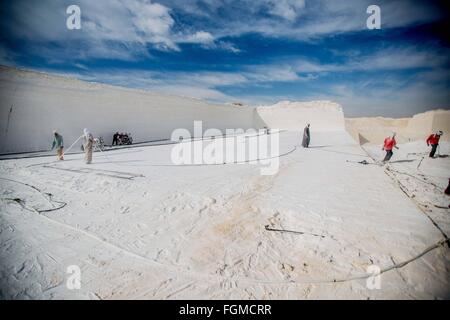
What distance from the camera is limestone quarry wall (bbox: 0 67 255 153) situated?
35.8 feet

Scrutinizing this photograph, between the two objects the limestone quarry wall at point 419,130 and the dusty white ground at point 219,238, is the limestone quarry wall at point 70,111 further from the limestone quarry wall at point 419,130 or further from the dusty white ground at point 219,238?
the limestone quarry wall at point 419,130

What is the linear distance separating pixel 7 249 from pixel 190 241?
2606 mm

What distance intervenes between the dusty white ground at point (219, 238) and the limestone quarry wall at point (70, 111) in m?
5.77

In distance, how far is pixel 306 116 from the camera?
38.7 meters

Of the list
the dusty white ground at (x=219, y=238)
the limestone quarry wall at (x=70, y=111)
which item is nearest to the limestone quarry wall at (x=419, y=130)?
the limestone quarry wall at (x=70, y=111)

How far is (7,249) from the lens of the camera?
3.44 meters

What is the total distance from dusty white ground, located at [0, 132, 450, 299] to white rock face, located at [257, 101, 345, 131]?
33084 millimetres

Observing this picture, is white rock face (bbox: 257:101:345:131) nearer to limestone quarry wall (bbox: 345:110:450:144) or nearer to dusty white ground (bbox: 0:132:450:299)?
limestone quarry wall (bbox: 345:110:450:144)

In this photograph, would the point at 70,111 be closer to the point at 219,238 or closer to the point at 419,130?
the point at 219,238

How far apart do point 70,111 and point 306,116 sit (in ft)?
111

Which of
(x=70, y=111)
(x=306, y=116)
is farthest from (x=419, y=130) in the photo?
(x=70, y=111)

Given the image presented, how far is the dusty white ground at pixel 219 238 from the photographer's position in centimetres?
284

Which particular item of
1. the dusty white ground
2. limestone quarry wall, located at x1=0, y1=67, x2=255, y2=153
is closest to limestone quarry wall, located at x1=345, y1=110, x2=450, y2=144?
limestone quarry wall, located at x1=0, y1=67, x2=255, y2=153
